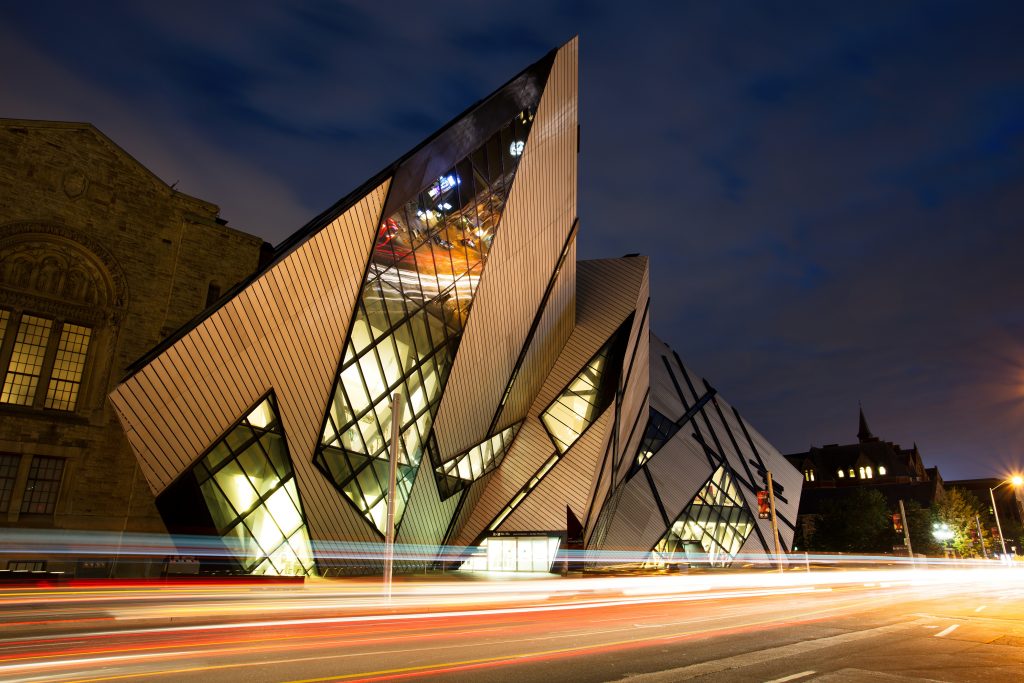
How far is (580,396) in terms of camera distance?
33719 mm

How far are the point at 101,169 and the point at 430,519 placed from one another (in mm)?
21646

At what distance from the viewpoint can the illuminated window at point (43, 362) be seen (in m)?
24.7

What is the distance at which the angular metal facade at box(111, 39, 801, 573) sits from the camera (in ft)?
55.5

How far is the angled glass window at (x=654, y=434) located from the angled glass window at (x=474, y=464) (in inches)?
451

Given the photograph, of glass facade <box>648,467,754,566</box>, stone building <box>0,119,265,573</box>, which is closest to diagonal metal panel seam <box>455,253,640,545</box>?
glass facade <box>648,467,754,566</box>

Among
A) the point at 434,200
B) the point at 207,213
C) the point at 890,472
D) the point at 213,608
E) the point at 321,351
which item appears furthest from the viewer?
the point at 890,472

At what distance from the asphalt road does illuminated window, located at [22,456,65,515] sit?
29.2 feet

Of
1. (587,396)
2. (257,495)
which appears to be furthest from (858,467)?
(257,495)

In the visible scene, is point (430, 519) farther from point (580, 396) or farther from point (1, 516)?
Result: point (1, 516)

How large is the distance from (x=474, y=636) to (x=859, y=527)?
66.4m

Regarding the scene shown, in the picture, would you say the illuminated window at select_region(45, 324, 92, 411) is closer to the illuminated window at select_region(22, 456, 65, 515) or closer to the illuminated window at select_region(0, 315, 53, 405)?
the illuminated window at select_region(0, 315, 53, 405)

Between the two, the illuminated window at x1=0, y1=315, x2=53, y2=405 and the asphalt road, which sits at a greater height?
the illuminated window at x1=0, y1=315, x2=53, y2=405

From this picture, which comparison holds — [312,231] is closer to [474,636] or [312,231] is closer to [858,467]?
[474,636]

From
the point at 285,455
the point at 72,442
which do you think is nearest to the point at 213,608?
the point at 285,455
